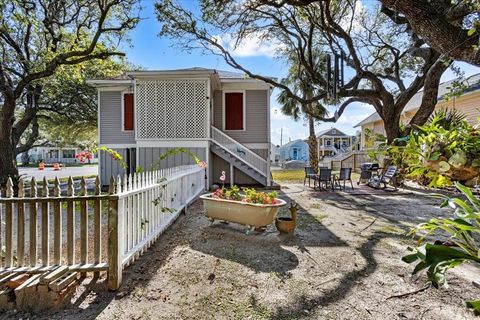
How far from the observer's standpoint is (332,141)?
41.2 meters

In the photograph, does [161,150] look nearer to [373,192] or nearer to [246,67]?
[246,67]

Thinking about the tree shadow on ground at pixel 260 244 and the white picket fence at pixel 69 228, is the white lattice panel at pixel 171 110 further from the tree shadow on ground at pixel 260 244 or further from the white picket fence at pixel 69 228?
the white picket fence at pixel 69 228

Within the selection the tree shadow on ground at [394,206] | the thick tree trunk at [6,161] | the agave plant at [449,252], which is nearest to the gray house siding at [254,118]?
the tree shadow on ground at [394,206]

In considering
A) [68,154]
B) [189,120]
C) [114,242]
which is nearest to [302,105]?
[189,120]

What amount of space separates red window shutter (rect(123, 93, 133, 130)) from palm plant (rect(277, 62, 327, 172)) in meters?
9.00

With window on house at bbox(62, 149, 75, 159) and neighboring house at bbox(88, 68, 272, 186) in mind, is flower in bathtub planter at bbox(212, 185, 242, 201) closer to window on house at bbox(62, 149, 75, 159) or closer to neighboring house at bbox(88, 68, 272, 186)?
neighboring house at bbox(88, 68, 272, 186)

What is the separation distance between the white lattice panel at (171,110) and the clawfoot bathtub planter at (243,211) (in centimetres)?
604

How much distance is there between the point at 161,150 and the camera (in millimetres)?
10992

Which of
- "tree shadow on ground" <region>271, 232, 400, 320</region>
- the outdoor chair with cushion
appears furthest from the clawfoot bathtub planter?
the outdoor chair with cushion

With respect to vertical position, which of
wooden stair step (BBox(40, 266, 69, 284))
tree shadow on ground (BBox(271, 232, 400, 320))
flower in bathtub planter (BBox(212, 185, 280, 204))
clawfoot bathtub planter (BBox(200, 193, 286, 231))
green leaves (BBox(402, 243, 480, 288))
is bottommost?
tree shadow on ground (BBox(271, 232, 400, 320))

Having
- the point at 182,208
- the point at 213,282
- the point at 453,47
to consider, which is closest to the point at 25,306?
the point at 213,282

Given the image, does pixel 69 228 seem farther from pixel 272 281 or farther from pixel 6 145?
pixel 6 145

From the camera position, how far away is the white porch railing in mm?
11156

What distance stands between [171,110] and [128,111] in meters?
2.85
